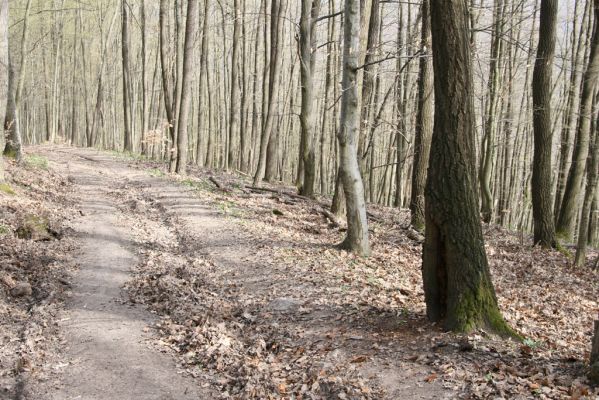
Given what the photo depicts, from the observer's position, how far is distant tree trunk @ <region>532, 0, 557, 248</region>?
44.8 ft

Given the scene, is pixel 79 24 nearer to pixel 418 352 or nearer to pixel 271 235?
pixel 271 235

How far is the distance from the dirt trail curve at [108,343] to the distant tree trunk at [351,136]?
4.46 metres

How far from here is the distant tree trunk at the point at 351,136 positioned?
9680 mm

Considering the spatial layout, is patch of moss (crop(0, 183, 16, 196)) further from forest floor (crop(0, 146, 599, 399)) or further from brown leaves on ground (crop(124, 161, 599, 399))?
brown leaves on ground (crop(124, 161, 599, 399))

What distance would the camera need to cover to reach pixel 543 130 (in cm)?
1387

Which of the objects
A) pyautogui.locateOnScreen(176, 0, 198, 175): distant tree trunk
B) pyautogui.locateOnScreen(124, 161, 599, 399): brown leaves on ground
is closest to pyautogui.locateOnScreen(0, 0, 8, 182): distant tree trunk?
pyautogui.locateOnScreen(124, 161, 599, 399): brown leaves on ground

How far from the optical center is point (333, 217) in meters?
13.6

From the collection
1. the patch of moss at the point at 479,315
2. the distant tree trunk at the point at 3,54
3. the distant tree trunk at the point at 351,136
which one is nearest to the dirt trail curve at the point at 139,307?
the patch of moss at the point at 479,315

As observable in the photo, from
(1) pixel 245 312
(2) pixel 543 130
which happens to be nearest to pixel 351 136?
(1) pixel 245 312

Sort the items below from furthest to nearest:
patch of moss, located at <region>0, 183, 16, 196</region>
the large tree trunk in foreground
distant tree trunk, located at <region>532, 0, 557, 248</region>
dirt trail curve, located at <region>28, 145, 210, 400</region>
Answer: distant tree trunk, located at <region>532, 0, 557, 248</region> < patch of moss, located at <region>0, 183, 16, 196</region> < the large tree trunk in foreground < dirt trail curve, located at <region>28, 145, 210, 400</region>

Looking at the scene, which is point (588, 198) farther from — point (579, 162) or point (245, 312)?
point (245, 312)

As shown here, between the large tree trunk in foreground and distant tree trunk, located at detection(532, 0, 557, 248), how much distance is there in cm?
864

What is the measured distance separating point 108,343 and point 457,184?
16.2 feet

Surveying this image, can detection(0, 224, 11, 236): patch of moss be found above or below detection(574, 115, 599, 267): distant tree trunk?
below
